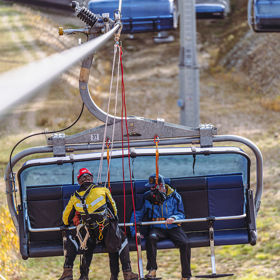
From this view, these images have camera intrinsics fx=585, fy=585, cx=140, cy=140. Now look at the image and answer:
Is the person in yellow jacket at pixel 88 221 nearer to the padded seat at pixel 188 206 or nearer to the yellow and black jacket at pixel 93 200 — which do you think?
the yellow and black jacket at pixel 93 200

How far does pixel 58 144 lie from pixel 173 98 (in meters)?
15.4

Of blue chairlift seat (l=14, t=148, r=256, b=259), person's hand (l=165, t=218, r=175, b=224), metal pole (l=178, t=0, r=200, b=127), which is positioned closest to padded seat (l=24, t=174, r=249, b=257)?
blue chairlift seat (l=14, t=148, r=256, b=259)

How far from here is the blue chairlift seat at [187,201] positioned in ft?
20.2

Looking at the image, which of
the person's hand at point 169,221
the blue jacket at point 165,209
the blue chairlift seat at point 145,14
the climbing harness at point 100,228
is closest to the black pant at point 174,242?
the blue jacket at point 165,209

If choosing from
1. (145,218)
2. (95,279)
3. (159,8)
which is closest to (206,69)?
(159,8)

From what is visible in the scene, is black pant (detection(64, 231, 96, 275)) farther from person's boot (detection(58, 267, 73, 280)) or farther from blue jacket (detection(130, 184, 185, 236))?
blue jacket (detection(130, 184, 185, 236))

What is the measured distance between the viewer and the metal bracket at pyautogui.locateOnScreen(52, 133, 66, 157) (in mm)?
5762

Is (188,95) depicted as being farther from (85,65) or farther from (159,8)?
(85,65)

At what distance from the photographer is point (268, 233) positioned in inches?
376

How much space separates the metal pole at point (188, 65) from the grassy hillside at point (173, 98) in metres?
2.09

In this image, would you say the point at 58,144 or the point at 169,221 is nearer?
the point at 58,144

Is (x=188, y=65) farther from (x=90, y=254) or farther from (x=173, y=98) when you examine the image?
(x=90, y=254)

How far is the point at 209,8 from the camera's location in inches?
868

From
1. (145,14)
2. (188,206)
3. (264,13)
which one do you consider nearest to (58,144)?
(188,206)
